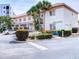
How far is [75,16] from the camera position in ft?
146

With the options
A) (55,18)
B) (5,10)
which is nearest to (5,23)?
(5,10)

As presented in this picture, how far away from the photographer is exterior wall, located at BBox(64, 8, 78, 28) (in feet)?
130

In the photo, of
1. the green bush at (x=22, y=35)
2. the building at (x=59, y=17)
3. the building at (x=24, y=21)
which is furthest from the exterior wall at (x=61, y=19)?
the green bush at (x=22, y=35)

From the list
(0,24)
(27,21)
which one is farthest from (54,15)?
(0,24)

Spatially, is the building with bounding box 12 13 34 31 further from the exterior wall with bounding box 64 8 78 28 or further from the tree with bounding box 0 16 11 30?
the exterior wall with bounding box 64 8 78 28

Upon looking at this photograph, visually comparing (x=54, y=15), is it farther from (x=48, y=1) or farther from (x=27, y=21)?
(x=27, y=21)

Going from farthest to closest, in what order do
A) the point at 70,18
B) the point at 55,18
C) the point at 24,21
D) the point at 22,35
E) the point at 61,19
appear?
the point at 24,21, the point at 70,18, the point at 55,18, the point at 61,19, the point at 22,35

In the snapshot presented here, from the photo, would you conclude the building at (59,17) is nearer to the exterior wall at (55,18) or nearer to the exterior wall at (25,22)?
the exterior wall at (55,18)

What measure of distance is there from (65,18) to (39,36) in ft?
44.8

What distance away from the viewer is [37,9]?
42156 millimetres

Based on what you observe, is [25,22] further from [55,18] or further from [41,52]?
[41,52]

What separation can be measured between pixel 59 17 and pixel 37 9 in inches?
201

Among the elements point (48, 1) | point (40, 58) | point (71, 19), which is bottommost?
point (40, 58)

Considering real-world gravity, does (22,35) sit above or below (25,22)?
below
